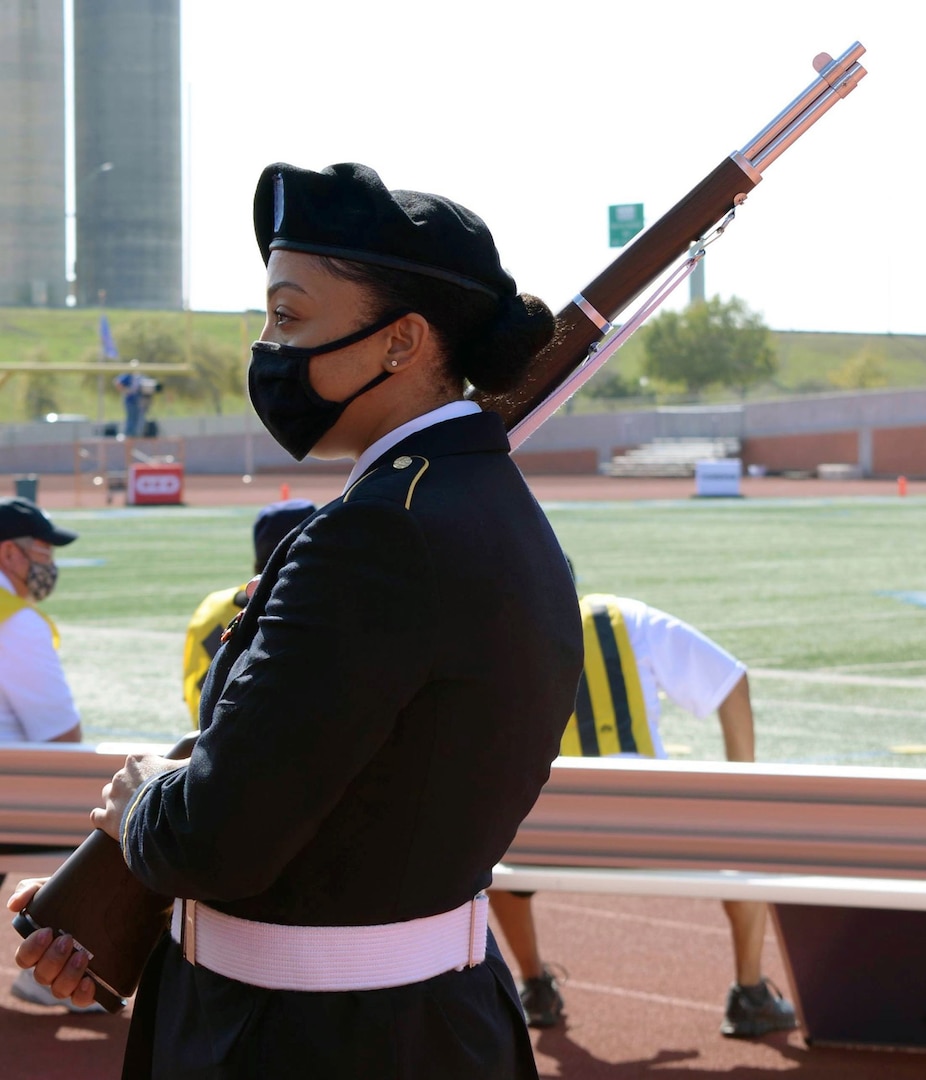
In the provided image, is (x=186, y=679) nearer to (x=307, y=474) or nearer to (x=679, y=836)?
(x=679, y=836)

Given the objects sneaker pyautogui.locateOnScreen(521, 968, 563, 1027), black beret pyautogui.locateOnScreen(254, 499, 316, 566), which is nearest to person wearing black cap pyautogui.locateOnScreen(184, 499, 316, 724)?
black beret pyautogui.locateOnScreen(254, 499, 316, 566)

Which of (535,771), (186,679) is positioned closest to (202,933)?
(535,771)

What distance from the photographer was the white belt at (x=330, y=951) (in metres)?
1.78

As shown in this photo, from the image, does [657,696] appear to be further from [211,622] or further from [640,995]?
[211,622]

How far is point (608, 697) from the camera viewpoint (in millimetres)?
4473

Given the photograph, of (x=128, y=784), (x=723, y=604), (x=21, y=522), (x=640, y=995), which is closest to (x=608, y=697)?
(x=640, y=995)

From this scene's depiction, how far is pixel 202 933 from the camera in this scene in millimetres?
1884

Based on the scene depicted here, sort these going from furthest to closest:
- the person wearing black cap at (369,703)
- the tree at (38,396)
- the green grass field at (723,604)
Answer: the tree at (38,396), the green grass field at (723,604), the person wearing black cap at (369,703)

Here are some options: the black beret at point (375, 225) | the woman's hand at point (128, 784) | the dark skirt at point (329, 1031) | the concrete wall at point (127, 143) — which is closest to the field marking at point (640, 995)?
the dark skirt at point (329, 1031)

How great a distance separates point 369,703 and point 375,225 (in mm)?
559

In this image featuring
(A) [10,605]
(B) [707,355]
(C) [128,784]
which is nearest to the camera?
(C) [128,784]

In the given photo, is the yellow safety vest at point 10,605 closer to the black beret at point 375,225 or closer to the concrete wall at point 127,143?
the black beret at point 375,225

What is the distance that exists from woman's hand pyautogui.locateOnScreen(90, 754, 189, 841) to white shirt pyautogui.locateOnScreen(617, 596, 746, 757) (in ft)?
8.86

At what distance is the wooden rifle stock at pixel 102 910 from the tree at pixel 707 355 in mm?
109464
